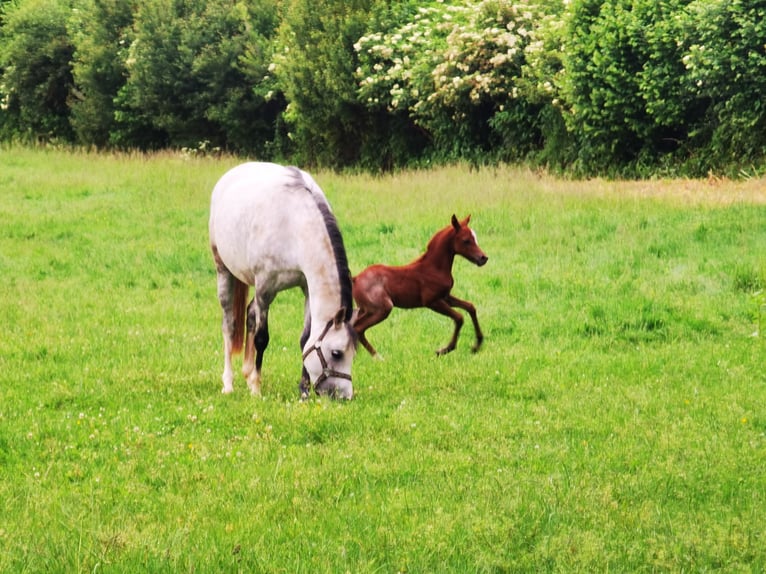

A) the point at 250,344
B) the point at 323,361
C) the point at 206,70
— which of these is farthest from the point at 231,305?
the point at 206,70

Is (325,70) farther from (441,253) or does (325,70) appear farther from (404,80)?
(441,253)

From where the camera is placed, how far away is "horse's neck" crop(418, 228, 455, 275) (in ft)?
33.9

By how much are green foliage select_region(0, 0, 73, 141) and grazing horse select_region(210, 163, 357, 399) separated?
1393 inches

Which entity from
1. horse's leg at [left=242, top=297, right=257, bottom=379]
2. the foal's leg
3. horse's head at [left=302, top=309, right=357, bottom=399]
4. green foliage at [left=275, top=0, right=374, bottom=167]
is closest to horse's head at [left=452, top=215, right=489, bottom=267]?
the foal's leg

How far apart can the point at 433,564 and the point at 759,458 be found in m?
3.03

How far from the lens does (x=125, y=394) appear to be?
9.45 m

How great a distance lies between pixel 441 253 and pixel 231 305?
2132 mm

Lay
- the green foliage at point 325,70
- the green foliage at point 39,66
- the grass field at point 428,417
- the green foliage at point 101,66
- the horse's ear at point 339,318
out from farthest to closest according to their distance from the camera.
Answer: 1. the green foliage at point 39,66
2. the green foliage at point 101,66
3. the green foliage at point 325,70
4. the horse's ear at point 339,318
5. the grass field at point 428,417

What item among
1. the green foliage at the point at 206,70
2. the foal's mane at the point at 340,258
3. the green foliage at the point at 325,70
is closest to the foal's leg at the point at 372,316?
the foal's mane at the point at 340,258

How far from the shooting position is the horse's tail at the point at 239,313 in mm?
10328

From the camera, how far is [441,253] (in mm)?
10367

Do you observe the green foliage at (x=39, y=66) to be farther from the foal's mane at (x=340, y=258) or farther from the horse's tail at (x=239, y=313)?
the foal's mane at (x=340, y=258)

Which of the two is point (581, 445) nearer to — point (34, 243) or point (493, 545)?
point (493, 545)

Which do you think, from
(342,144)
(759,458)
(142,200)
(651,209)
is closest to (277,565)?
(759,458)
